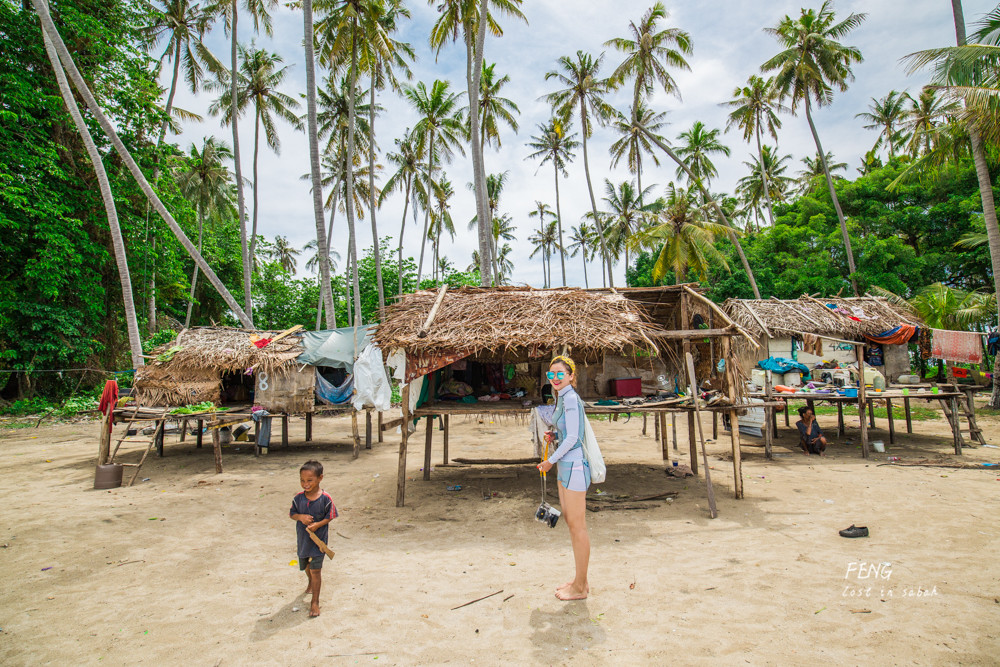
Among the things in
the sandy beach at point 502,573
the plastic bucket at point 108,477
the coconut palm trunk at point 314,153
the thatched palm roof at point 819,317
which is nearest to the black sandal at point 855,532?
the sandy beach at point 502,573

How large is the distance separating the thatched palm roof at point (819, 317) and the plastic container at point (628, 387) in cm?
540

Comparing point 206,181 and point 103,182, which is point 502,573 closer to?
→ point 103,182

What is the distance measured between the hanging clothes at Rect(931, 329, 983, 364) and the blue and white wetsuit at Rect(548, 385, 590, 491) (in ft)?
40.6

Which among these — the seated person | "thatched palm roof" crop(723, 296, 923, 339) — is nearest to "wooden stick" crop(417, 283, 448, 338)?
"thatched palm roof" crop(723, 296, 923, 339)

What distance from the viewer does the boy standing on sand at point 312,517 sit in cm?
403

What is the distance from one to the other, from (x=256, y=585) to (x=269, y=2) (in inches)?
906

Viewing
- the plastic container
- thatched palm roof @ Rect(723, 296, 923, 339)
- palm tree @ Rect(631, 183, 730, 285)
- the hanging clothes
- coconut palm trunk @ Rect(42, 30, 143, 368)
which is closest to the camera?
the plastic container

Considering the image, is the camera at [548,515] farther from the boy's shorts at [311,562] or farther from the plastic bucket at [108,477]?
the plastic bucket at [108,477]

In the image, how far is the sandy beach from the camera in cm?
367

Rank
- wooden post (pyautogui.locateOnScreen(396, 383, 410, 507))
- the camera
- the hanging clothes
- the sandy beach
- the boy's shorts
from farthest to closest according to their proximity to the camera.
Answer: the hanging clothes, wooden post (pyautogui.locateOnScreen(396, 383, 410, 507)), the camera, the boy's shorts, the sandy beach

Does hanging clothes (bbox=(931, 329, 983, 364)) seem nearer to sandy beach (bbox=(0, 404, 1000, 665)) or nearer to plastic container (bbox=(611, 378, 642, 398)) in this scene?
sandy beach (bbox=(0, 404, 1000, 665))

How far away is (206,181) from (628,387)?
27760mm

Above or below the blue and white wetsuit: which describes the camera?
below

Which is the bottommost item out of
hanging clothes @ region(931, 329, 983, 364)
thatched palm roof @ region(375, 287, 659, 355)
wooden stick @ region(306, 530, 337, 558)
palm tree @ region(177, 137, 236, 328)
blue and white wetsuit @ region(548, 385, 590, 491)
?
wooden stick @ region(306, 530, 337, 558)
